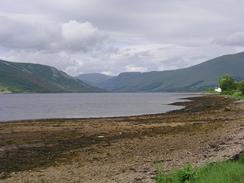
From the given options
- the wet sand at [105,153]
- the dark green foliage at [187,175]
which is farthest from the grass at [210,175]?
the wet sand at [105,153]

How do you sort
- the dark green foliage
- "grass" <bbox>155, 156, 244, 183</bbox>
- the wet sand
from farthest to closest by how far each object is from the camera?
the wet sand < the dark green foliage < "grass" <bbox>155, 156, 244, 183</bbox>

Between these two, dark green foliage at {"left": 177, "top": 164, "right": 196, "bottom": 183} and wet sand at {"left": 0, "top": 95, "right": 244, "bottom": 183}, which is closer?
dark green foliage at {"left": 177, "top": 164, "right": 196, "bottom": 183}

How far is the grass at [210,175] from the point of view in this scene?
18.5 metres

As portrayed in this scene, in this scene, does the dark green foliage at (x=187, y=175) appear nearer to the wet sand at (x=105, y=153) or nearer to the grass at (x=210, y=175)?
the grass at (x=210, y=175)

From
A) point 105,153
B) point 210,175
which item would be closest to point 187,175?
point 210,175

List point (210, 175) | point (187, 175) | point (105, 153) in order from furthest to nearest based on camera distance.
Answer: point (105, 153), point (187, 175), point (210, 175)

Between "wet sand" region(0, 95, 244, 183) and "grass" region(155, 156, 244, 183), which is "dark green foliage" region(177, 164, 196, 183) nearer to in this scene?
"grass" region(155, 156, 244, 183)

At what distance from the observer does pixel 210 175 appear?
63.9ft

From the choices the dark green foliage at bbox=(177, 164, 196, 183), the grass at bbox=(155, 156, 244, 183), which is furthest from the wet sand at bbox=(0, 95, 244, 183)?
the dark green foliage at bbox=(177, 164, 196, 183)

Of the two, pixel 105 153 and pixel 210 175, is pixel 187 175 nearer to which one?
pixel 210 175

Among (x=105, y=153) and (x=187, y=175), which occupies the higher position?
(x=187, y=175)

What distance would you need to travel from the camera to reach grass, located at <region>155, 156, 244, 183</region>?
18516 millimetres

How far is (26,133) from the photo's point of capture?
5194cm

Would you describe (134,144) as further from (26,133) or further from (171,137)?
(26,133)
